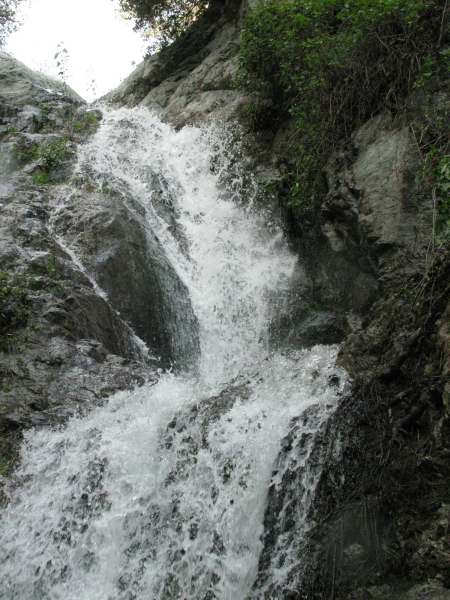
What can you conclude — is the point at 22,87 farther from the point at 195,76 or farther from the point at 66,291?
the point at 66,291

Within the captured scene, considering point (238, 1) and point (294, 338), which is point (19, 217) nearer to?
point (294, 338)

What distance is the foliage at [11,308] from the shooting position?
6.29 metres

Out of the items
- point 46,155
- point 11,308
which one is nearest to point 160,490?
point 11,308

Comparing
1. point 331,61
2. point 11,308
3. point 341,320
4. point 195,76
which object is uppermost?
point 195,76

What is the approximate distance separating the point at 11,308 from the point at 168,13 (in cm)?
1342

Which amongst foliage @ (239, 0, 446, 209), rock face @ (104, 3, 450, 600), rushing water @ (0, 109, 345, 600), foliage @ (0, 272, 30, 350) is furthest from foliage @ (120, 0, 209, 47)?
rushing water @ (0, 109, 345, 600)

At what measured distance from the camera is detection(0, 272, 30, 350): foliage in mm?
6291

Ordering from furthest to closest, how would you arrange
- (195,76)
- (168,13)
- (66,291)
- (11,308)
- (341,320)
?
(168,13), (195,76), (341,320), (66,291), (11,308)

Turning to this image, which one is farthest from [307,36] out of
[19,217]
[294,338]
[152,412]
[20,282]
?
[152,412]

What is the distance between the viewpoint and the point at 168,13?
16031mm

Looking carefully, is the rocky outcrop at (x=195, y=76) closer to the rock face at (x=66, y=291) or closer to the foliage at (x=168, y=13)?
the foliage at (x=168, y=13)

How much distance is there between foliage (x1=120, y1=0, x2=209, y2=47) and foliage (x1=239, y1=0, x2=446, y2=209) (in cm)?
721

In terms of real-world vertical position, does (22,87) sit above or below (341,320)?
above

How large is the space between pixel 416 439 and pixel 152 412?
2.76m
